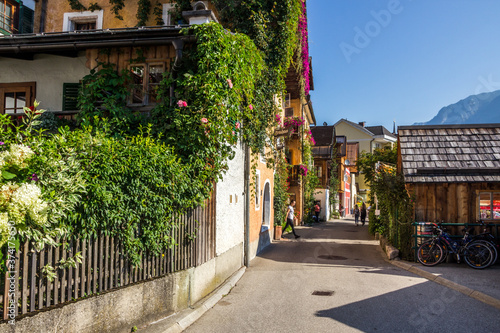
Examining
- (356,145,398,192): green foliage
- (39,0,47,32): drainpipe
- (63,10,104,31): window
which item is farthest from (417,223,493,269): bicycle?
(39,0,47,32): drainpipe

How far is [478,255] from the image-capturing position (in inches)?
428

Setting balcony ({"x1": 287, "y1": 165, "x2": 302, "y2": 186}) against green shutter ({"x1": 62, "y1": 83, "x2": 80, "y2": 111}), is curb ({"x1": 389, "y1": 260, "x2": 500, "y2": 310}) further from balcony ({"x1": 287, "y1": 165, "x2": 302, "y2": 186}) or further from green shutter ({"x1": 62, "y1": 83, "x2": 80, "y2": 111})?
balcony ({"x1": 287, "y1": 165, "x2": 302, "y2": 186})

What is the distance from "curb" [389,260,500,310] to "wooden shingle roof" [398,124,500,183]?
2.48m

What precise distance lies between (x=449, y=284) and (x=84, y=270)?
7592mm

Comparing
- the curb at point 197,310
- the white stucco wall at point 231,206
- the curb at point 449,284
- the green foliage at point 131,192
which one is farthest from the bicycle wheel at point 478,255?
the green foliage at point 131,192

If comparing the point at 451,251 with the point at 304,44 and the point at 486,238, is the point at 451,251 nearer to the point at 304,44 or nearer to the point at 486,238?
the point at 486,238

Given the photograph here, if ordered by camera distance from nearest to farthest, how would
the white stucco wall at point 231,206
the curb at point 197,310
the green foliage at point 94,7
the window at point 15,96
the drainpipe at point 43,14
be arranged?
the curb at point 197,310 → the white stucco wall at point 231,206 → the window at point 15,96 → the green foliage at point 94,7 → the drainpipe at point 43,14

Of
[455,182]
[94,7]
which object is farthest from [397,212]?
[94,7]

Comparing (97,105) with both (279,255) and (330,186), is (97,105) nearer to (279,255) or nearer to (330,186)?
(279,255)

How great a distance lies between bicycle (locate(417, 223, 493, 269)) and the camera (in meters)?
10.8

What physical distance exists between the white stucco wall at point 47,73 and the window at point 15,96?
0.13m

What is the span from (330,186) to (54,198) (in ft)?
129

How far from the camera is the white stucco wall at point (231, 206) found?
30.0ft

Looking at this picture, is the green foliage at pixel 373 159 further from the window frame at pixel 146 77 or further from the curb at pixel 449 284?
the window frame at pixel 146 77
